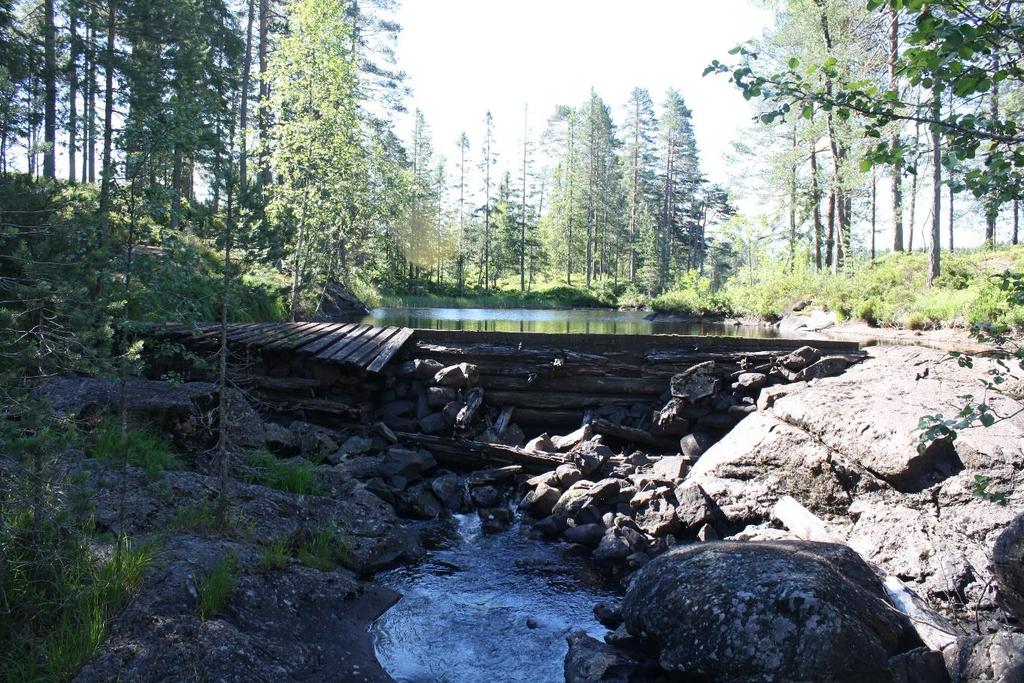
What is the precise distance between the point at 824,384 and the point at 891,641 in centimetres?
593

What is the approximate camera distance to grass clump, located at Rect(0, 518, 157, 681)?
3624 mm

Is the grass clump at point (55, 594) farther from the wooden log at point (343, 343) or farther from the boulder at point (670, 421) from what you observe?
the boulder at point (670, 421)

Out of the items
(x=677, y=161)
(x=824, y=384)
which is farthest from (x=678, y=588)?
(x=677, y=161)

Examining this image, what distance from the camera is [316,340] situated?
1177 centimetres

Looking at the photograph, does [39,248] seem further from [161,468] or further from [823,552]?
[823,552]

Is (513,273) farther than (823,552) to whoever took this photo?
Yes

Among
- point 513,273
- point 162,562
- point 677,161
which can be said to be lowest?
point 162,562

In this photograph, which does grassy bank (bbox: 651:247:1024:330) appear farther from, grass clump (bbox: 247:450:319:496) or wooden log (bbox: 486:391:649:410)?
grass clump (bbox: 247:450:319:496)

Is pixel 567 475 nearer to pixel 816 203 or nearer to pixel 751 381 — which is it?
pixel 751 381

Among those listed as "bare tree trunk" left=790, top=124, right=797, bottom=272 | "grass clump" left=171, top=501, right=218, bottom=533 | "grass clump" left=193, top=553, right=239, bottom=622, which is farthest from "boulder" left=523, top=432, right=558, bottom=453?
"bare tree trunk" left=790, top=124, right=797, bottom=272

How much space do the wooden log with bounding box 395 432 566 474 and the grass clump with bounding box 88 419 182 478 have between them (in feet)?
12.1

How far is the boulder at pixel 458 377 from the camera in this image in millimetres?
11383

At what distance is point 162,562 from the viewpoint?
4555 mm

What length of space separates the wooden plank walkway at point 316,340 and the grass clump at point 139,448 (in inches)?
99.6
